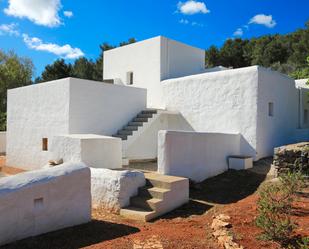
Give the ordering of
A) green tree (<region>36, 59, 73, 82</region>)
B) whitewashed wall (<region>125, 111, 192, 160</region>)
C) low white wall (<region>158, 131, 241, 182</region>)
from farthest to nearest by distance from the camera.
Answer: green tree (<region>36, 59, 73, 82</region>) < whitewashed wall (<region>125, 111, 192, 160</region>) < low white wall (<region>158, 131, 241, 182</region>)

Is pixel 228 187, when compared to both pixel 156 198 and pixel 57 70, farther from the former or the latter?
pixel 57 70

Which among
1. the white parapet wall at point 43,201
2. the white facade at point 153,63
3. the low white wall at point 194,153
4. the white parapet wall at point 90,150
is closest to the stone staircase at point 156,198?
the low white wall at point 194,153

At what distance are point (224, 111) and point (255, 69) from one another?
6.65ft

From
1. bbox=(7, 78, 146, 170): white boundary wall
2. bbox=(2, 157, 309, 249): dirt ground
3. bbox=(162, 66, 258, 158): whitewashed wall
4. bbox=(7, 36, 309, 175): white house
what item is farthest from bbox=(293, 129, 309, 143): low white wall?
bbox=(7, 78, 146, 170): white boundary wall

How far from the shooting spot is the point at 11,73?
28.5 metres

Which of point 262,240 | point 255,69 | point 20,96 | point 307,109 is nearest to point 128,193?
point 262,240

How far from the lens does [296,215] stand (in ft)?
20.4

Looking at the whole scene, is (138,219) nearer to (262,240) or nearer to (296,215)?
(262,240)

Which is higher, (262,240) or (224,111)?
(224,111)

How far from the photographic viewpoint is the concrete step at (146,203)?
6.94m

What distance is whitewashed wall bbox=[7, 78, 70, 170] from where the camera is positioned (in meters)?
12.0

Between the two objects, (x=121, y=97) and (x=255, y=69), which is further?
(x=121, y=97)

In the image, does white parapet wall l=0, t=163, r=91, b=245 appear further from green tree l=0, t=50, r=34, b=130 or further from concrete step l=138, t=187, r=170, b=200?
green tree l=0, t=50, r=34, b=130

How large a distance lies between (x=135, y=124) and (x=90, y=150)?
434cm
